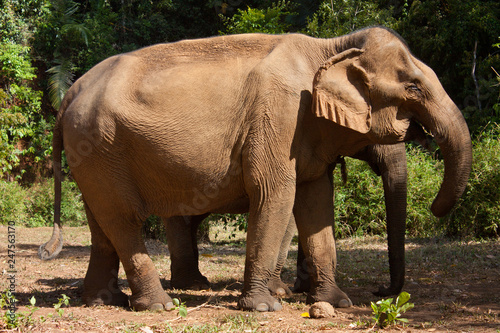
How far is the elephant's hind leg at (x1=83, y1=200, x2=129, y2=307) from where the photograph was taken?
6.17 metres

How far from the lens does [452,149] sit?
537 cm

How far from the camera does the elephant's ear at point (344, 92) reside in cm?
552

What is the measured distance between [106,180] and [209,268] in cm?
345

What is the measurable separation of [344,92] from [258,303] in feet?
6.81

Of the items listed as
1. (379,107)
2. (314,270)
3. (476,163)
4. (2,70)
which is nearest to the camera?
(379,107)

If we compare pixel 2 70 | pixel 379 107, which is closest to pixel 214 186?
pixel 379 107

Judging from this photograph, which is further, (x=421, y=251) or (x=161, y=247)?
(x=161, y=247)

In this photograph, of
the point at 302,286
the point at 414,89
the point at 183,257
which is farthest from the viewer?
the point at 183,257

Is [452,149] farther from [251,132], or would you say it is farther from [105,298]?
[105,298]

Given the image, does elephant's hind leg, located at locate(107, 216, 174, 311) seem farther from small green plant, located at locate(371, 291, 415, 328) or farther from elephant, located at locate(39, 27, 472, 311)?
small green plant, located at locate(371, 291, 415, 328)

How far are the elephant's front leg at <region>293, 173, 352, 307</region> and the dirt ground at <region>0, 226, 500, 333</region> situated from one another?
24 cm

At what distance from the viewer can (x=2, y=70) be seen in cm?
1914

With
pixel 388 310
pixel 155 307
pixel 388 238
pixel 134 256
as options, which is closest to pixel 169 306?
pixel 155 307

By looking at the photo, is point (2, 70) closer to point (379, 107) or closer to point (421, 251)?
point (421, 251)
